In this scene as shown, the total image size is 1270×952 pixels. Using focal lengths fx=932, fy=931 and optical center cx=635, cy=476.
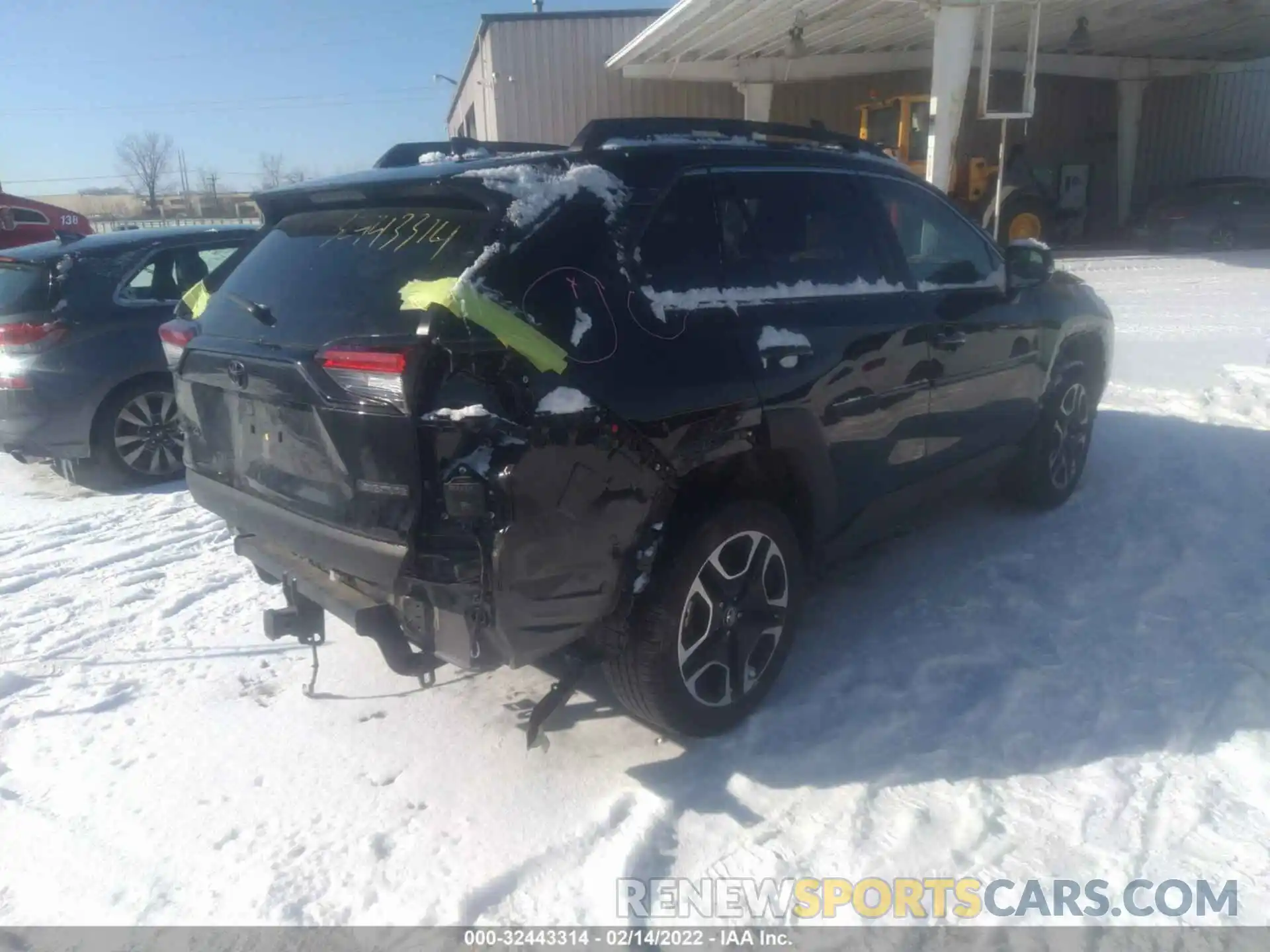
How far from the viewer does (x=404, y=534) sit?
2.54m

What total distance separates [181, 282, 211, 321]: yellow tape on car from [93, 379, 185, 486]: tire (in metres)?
2.90

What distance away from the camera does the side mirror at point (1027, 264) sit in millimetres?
4602

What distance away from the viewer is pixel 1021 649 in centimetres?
373

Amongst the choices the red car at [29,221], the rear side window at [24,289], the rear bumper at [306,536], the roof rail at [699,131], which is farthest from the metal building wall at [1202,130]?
the red car at [29,221]

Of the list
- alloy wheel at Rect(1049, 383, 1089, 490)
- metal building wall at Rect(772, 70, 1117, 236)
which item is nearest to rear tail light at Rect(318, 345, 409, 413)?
alloy wheel at Rect(1049, 383, 1089, 490)

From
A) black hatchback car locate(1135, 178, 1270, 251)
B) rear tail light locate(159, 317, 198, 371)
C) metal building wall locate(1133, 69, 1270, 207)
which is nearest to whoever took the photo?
rear tail light locate(159, 317, 198, 371)

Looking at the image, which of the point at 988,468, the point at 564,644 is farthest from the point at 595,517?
the point at 988,468

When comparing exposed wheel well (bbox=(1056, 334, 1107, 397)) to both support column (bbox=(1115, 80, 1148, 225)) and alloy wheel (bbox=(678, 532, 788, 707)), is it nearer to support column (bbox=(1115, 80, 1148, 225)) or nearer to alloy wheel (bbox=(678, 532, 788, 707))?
alloy wheel (bbox=(678, 532, 788, 707))

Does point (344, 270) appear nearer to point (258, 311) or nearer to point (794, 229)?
point (258, 311)

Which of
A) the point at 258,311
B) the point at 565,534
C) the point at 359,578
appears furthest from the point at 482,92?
the point at 565,534

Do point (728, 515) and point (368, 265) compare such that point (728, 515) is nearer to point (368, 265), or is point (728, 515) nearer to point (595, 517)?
point (595, 517)

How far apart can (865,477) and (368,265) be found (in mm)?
2021

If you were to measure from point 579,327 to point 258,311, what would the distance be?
1.14 metres

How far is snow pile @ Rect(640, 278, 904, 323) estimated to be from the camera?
290 centimetres
